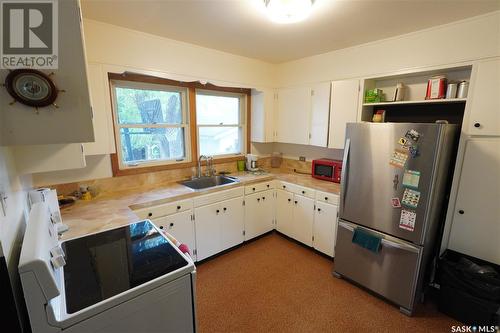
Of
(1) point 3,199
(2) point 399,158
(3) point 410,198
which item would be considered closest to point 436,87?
(2) point 399,158

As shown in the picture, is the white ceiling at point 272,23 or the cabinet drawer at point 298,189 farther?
the cabinet drawer at point 298,189

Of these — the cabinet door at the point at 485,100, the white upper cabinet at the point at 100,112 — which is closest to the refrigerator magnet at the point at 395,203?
the cabinet door at the point at 485,100

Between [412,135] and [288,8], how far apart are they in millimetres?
1317

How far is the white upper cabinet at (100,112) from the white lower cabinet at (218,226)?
109 centimetres

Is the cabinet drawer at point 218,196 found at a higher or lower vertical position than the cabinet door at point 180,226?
higher

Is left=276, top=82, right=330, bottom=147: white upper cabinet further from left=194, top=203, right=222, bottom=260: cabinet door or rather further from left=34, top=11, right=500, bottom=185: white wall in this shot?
left=194, top=203, right=222, bottom=260: cabinet door

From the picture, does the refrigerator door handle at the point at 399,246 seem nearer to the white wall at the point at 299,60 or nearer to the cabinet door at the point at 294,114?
the white wall at the point at 299,60

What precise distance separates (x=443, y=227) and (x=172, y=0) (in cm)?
292

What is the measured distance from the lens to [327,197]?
2.57 metres

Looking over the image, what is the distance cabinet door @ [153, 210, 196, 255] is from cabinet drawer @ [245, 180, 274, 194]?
797mm

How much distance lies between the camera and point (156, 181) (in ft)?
8.94

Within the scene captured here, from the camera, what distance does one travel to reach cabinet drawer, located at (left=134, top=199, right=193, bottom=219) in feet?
6.86

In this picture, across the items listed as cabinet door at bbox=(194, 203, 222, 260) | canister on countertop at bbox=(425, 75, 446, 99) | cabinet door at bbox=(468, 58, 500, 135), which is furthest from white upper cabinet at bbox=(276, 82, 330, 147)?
cabinet door at bbox=(194, 203, 222, 260)

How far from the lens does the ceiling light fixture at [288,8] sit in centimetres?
153
